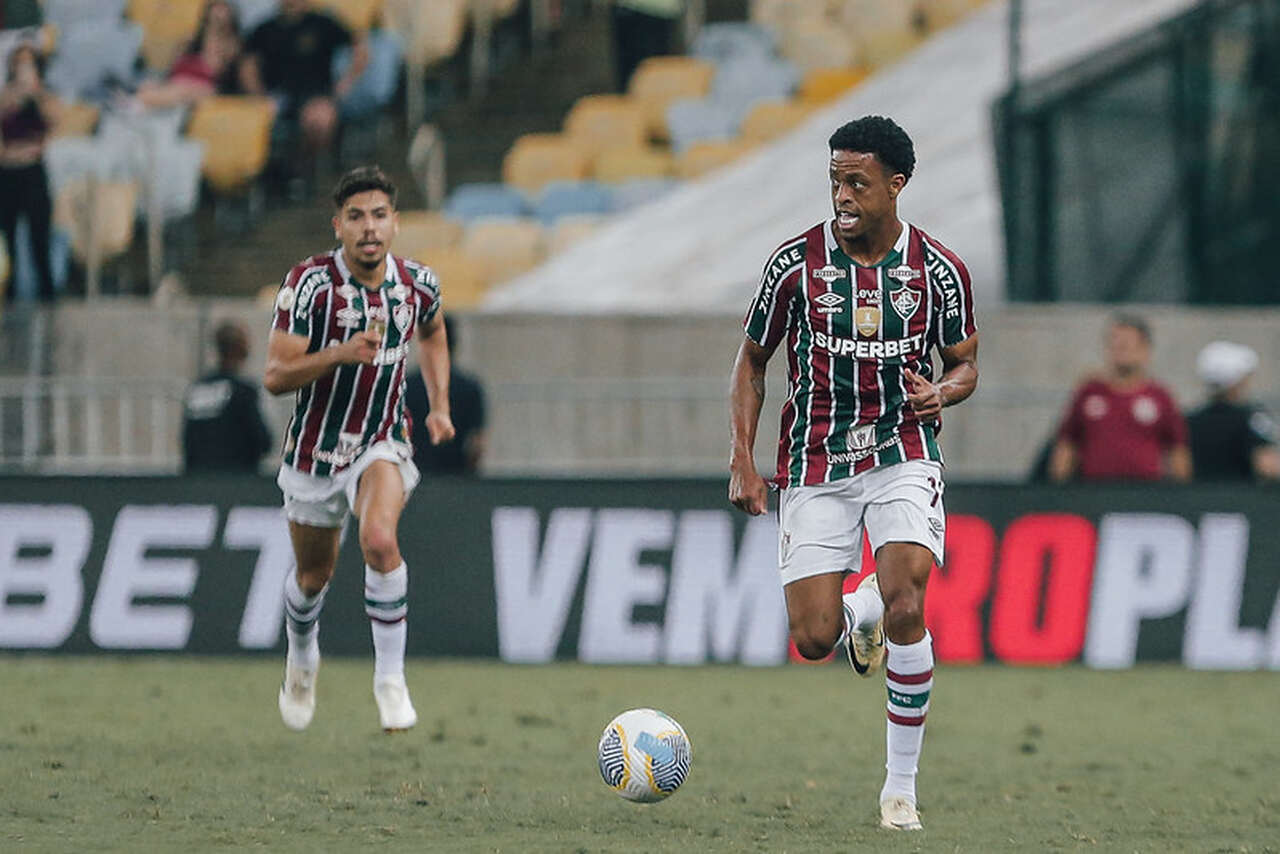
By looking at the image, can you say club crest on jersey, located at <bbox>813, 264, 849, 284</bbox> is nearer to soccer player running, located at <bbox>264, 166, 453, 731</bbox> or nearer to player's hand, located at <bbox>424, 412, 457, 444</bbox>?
soccer player running, located at <bbox>264, 166, 453, 731</bbox>

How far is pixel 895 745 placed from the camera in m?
7.44

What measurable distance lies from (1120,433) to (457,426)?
13.2 feet

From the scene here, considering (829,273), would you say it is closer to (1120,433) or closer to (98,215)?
(1120,433)

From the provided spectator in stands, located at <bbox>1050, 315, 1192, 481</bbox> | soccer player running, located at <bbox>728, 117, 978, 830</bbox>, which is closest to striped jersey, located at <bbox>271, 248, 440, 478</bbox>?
soccer player running, located at <bbox>728, 117, 978, 830</bbox>

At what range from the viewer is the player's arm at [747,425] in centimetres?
763

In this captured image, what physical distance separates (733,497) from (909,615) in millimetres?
697

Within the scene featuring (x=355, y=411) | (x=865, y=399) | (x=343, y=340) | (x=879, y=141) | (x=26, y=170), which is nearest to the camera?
(x=879, y=141)

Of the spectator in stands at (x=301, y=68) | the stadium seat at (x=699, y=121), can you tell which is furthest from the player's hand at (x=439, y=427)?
the stadium seat at (x=699, y=121)

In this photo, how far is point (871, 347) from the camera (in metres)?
7.64

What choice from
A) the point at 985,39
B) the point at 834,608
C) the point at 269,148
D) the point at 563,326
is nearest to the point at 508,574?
the point at 563,326

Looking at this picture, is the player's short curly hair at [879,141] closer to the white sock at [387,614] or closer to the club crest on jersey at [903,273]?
the club crest on jersey at [903,273]

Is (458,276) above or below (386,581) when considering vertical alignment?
above

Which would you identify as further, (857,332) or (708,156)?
(708,156)

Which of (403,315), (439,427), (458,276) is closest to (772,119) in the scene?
(458,276)
